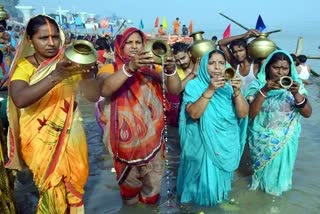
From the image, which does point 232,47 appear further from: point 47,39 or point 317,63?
point 317,63

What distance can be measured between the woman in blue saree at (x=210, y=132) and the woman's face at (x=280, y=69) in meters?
0.52

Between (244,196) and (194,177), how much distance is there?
84cm

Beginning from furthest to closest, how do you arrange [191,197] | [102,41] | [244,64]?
[102,41], [244,64], [191,197]

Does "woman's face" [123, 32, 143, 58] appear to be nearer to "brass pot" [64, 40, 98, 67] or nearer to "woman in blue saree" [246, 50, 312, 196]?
"brass pot" [64, 40, 98, 67]

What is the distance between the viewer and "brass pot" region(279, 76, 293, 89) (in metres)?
3.61

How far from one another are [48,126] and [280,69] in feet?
7.77

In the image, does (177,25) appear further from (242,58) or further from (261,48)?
(261,48)

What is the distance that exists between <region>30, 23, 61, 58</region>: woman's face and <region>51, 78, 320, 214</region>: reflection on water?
199 centimetres

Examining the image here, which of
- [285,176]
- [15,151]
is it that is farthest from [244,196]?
[15,151]

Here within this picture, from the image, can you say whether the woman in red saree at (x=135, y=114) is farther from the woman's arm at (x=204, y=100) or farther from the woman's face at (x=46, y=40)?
the woman's face at (x=46, y=40)

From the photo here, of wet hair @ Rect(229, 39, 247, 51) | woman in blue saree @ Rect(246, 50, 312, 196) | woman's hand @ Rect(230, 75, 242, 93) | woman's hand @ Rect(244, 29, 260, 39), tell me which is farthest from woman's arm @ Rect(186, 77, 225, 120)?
woman's hand @ Rect(244, 29, 260, 39)

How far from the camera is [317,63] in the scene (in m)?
20.6

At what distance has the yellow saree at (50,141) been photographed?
296 centimetres

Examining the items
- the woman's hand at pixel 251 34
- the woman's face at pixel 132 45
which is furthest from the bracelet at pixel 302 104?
the woman's hand at pixel 251 34
